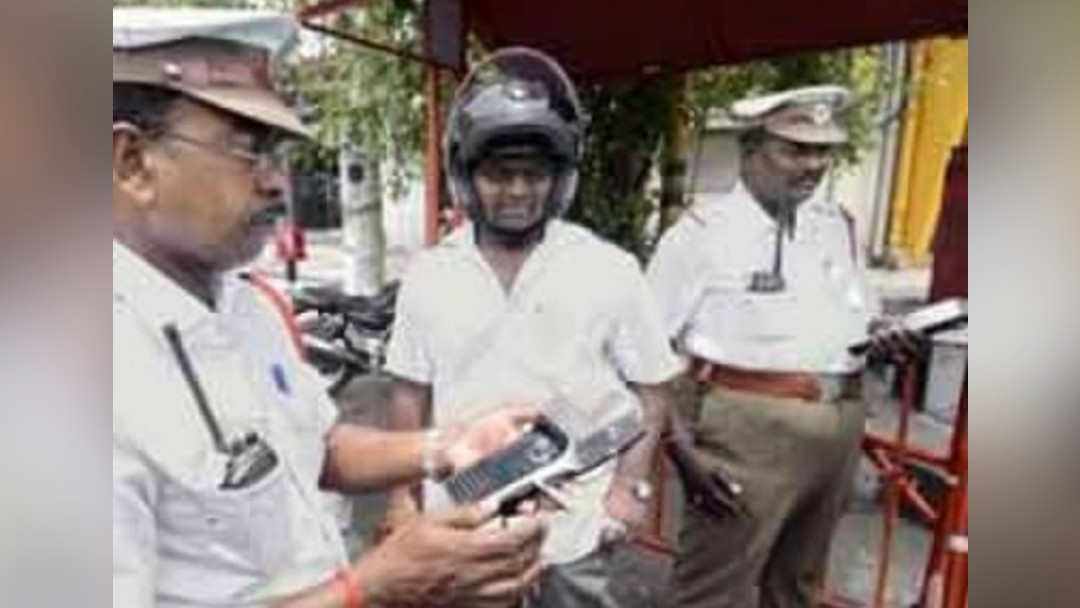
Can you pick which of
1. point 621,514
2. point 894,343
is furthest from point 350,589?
point 894,343

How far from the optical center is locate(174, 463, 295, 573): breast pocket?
1354 millimetres

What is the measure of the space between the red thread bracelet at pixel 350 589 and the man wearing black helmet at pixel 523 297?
0.09m

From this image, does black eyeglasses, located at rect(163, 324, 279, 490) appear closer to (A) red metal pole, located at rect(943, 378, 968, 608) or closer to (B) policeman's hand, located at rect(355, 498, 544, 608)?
(B) policeman's hand, located at rect(355, 498, 544, 608)

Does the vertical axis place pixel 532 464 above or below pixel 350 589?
above

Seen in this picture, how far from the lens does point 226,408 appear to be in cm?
136

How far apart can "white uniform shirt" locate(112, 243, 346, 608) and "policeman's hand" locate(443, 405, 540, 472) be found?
0.51 feet

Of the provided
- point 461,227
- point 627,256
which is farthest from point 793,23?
point 461,227

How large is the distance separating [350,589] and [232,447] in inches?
9.2

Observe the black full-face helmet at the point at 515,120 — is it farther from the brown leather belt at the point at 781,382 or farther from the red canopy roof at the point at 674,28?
the brown leather belt at the point at 781,382

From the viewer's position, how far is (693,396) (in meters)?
1.57

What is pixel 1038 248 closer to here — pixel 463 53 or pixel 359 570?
pixel 463 53

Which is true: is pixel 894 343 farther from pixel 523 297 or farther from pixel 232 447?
pixel 232 447

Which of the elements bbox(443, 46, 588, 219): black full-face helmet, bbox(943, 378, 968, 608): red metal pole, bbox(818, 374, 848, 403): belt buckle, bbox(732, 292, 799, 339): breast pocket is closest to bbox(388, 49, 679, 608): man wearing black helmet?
bbox(443, 46, 588, 219): black full-face helmet

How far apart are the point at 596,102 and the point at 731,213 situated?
0.70ft
